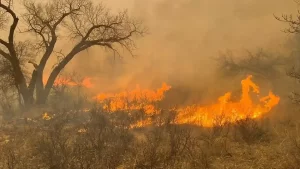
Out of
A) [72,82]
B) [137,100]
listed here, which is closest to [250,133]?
[137,100]

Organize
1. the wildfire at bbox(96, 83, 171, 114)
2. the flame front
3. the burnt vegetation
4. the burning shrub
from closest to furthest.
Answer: the burnt vegetation
the burning shrub
the flame front
the wildfire at bbox(96, 83, 171, 114)

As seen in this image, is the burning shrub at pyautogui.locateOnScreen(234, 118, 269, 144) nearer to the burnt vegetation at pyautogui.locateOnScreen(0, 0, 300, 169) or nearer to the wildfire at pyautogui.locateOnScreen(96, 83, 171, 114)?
the burnt vegetation at pyautogui.locateOnScreen(0, 0, 300, 169)

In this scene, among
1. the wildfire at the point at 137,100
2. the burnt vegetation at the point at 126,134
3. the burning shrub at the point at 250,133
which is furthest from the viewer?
the wildfire at the point at 137,100

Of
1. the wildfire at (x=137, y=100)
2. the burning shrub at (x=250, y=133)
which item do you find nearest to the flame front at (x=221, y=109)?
the wildfire at (x=137, y=100)

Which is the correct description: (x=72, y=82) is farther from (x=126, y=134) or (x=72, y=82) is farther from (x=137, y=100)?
(x=126, y=134)

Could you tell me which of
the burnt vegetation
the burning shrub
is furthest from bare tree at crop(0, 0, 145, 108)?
the burning shrub

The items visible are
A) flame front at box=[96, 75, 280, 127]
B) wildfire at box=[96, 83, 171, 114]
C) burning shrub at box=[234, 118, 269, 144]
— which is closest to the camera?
burning shrub at box=[234, 118, 269, 144]

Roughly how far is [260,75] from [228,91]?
6.49ft

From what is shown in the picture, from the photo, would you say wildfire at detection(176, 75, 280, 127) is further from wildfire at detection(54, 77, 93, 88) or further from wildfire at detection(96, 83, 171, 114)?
wildfire at detection(54, 77, 93, 88)

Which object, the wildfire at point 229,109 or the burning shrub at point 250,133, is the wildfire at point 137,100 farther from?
the burning shrub at point 250,133

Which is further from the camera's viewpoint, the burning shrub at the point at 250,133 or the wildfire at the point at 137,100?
the wildfire at the point at 137,100

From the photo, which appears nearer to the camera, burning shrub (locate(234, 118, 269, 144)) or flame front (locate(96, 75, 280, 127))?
burning shrub (locate(234, 118, 269, 144))

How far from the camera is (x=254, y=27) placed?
64.8ft

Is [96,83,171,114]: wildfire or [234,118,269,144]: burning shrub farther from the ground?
[96,83,171,114]: wildfire
